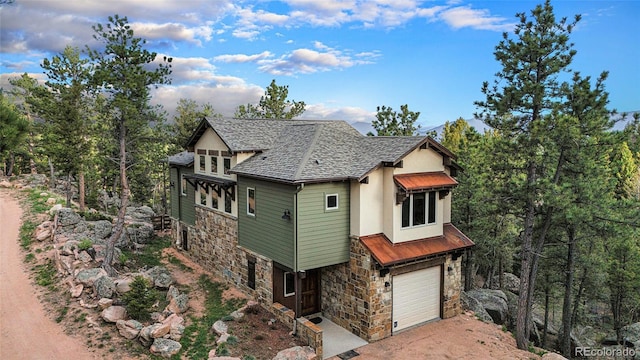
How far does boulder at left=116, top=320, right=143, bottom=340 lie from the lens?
12.4m

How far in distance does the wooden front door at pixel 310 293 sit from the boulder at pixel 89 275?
8112 mm

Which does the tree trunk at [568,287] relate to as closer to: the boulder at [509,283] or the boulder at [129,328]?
the boulder at [509,283]

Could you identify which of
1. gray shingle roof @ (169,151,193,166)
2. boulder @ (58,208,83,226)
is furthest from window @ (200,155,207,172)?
boulder @ (58,208,83,226)

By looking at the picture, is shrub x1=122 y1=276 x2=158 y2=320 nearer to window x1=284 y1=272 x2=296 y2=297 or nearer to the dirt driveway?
window x1=284 y1=272 x2=296 y2=297

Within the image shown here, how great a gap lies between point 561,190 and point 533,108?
10.4 feet

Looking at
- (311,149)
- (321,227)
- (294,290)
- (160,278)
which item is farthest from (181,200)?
(321,227)

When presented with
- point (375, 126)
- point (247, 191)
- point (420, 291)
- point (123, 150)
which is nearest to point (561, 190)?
point (420, 291)

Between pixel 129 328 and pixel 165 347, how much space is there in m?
1.65

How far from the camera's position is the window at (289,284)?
1523cm

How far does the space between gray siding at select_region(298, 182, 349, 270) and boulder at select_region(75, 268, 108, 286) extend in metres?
8.50

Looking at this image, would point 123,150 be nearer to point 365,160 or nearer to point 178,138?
point 365,160

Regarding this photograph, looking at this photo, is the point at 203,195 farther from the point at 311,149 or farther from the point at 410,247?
the point at 410,247

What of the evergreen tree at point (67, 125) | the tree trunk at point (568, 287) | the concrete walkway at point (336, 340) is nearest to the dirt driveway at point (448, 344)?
the concrete walkway at point (336, 340)

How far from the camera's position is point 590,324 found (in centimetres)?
2911
